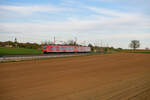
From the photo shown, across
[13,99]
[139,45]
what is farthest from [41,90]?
[139,45]

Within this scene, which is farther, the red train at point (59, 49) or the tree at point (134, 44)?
the tree at point (134, 44)

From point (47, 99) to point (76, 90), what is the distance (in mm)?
2306

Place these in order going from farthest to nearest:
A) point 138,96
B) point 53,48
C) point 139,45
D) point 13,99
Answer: point 139,45
point 53,48
point 138,96
point 13,99

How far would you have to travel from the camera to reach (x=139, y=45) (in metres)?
116

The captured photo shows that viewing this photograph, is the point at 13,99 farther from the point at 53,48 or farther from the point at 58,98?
the point at 53,48

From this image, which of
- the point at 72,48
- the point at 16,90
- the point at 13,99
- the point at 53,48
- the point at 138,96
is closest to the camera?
the point at 13,99

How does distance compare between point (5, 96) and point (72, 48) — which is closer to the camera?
point (5, 96)

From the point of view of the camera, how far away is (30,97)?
25.4 ft

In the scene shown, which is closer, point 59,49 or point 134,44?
point 59,49

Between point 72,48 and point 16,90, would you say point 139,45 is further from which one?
point 16,90

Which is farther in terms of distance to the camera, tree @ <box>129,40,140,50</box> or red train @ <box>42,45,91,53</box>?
tree @ <box>129,40,140,50</box>

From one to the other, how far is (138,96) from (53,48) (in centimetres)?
4106

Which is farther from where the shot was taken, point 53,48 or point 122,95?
point 53,48

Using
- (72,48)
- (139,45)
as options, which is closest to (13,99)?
(72,48)
